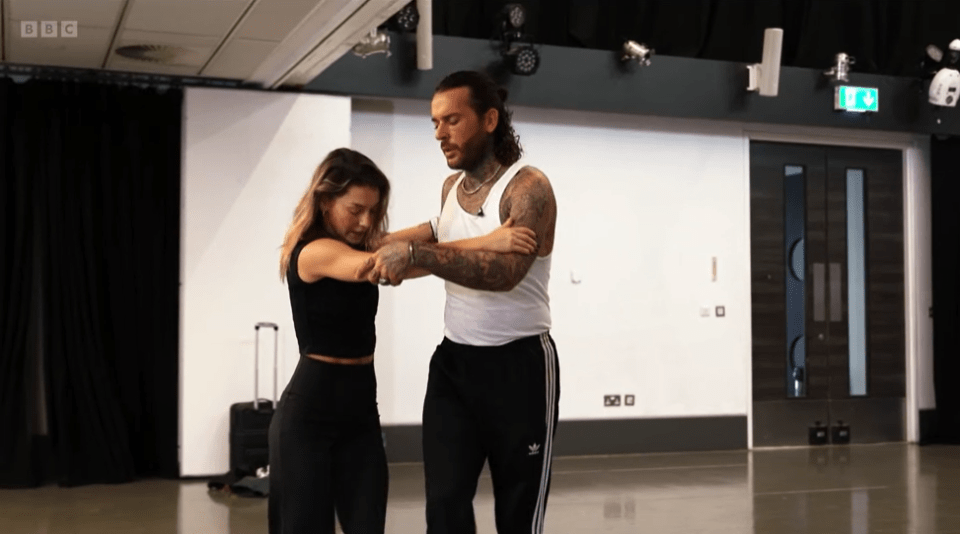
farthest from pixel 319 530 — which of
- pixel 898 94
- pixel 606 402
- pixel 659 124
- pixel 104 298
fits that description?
pixel 898 94

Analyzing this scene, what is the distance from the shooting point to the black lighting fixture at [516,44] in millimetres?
7359

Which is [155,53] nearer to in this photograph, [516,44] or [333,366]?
[516,44]

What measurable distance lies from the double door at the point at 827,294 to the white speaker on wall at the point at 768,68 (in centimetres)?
66

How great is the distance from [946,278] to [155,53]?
6545 millimetres

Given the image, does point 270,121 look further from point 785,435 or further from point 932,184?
point 932,184

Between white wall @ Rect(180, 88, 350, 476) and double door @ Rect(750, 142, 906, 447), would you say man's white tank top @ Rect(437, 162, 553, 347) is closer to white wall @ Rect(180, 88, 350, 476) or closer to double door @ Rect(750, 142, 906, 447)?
white wall @ Rect(180, 88, 350, 476)

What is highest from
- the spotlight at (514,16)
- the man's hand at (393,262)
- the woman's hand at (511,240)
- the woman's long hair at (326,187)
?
the spotlight at (514,16)

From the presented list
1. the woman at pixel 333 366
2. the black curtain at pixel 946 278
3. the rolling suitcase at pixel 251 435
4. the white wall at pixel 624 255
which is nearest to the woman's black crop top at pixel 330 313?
the woman at pixel 333 366

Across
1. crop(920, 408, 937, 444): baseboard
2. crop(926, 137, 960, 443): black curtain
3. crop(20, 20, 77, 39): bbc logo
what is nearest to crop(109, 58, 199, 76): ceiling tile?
crop(20, 20, 77, 39): bbc logo

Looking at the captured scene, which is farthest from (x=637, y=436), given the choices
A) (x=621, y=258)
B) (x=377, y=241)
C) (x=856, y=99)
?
(x=377, y=241)

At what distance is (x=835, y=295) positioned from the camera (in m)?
8.95

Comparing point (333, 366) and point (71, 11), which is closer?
point (333, 366)

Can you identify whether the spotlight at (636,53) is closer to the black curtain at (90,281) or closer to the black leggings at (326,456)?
the black curtain at (90,281)

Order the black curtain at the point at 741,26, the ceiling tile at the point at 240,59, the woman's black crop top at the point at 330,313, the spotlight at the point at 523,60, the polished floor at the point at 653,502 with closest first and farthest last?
the woman's black crop top at the point at 330,313
the polished floor at the point at 653,502
the ceiling tile at the point at 240,59
the spotlight at the point at 523,60
the black curtain at the point at 741,26
